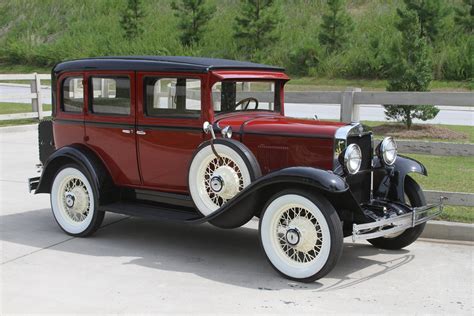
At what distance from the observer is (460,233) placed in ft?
20.3

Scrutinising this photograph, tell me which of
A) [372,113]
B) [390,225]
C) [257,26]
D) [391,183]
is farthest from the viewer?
[257,26]

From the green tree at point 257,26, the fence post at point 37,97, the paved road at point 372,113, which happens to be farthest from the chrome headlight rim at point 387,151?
the green tree at point 257,26

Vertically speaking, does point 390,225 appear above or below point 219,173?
below

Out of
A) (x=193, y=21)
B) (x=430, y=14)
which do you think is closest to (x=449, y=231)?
(x=430, y=14)

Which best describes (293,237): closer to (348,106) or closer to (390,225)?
(390,225)

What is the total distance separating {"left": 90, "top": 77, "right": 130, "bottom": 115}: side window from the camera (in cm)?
603

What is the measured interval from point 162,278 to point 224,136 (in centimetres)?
129

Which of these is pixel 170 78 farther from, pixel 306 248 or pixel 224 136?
pixel 306 248

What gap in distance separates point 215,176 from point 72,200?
67.3 inches

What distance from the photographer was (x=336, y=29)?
2766 centimetres

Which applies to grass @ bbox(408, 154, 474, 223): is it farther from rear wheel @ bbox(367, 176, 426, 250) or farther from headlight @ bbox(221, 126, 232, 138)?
headlight @ bbox(221, 126, 232, 138)

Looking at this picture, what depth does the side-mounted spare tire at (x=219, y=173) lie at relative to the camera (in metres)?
5.21

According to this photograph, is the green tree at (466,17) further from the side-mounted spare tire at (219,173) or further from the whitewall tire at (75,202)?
the side-mounted spare tire at (219,173)

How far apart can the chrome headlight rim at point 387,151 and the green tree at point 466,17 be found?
23.1 metres
